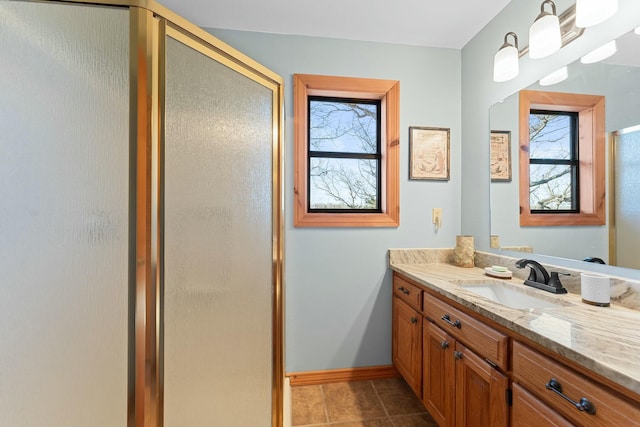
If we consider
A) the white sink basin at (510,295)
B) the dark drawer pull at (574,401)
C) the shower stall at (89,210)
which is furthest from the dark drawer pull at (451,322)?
the shower stall at (89,210)

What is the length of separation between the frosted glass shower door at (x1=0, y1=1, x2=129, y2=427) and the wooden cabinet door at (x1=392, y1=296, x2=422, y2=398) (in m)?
1.42

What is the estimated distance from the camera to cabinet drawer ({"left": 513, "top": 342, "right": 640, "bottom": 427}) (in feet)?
1.97

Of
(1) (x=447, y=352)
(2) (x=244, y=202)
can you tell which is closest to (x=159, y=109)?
(2) (x=244, y=202)

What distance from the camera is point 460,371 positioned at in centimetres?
119

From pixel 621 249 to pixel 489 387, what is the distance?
783mm

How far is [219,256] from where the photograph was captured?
1091mm

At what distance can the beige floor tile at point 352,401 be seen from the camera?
1586 millimetres

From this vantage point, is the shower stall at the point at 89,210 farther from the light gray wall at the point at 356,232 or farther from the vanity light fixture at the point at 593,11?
the vanity light fixture at the point at 593,11

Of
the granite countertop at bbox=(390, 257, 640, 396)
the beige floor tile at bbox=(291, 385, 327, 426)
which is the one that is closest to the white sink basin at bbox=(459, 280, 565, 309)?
the granite countertop at bbox=(390, 257, 640, 396)

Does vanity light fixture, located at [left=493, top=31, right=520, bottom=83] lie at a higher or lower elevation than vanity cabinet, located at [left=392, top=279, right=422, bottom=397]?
higher

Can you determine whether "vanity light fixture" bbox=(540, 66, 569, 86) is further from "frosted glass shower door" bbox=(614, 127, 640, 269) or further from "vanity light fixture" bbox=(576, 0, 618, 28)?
"frosted glass shower door" bbox=(614, 127, 640, 269)

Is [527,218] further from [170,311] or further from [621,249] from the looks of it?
[170,311]

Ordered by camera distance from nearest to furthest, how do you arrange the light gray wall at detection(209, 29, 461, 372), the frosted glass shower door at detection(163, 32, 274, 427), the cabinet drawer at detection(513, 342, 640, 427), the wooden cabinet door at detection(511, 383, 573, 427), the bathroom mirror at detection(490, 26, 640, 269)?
the cabinet drawer at detection(513, 342, 640, 427), the wooden cabinet door at detection(511, 383, 573, 427), the frosted glass shower door at detection(163, 32, 274, 427), the bathroom mirror at detection(490, 26, 640, 269), the light gray wall at detection(209, 29, 461, 372)

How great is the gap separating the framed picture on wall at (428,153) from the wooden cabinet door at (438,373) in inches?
42.3
